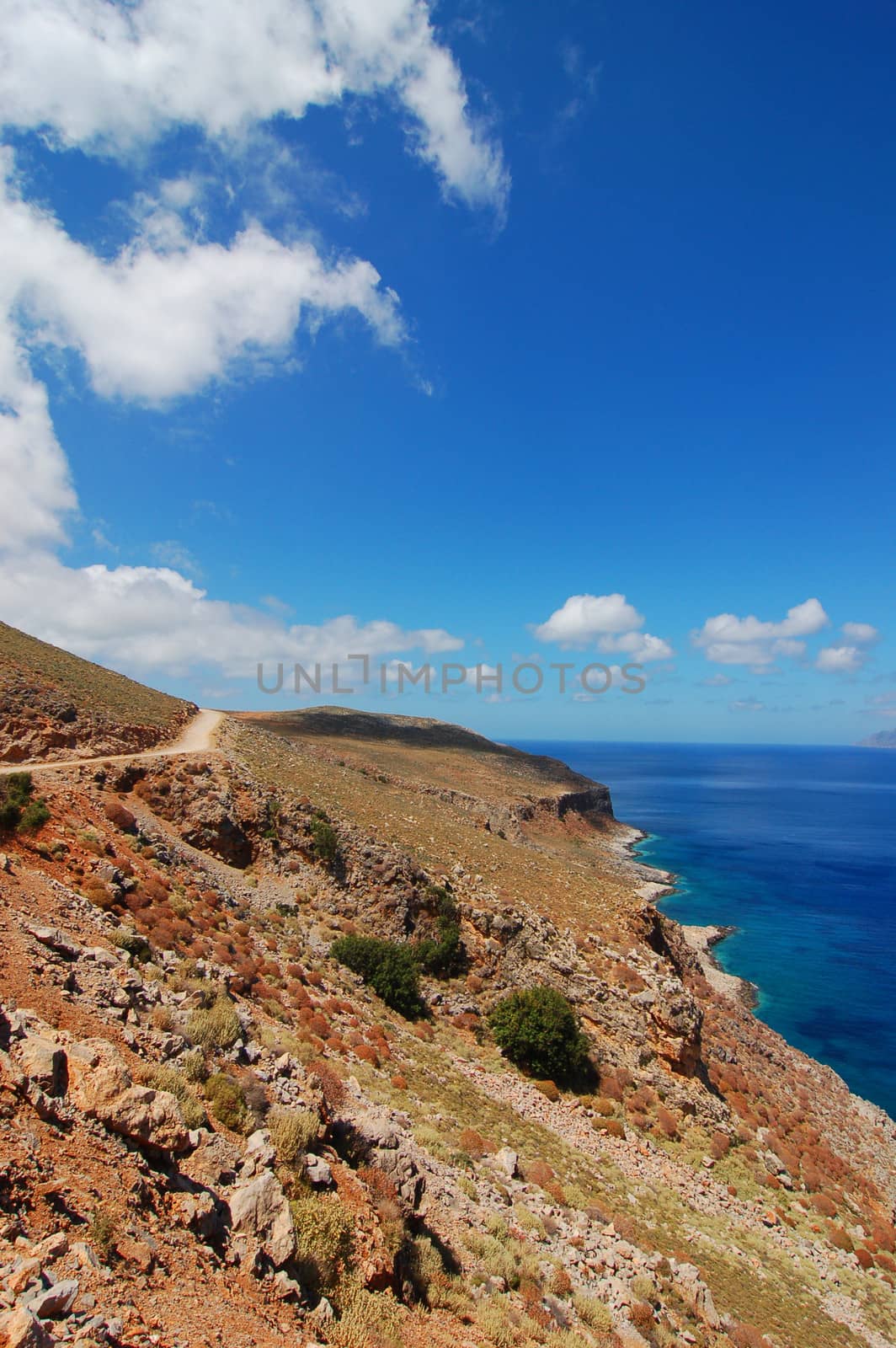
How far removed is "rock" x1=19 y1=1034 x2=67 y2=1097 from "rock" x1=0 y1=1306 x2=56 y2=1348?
10.1ft

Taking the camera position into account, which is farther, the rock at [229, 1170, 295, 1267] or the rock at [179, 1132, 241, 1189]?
the rock at [179, 1132, 241, 1189]

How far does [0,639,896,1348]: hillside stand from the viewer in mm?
7027

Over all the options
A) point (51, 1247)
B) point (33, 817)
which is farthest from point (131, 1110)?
point (33, 817)

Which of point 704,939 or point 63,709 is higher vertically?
point 63,709

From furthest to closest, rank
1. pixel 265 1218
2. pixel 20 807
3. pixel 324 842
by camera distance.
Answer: pixel 324 842
pixel 20 807
pixel 265 1218

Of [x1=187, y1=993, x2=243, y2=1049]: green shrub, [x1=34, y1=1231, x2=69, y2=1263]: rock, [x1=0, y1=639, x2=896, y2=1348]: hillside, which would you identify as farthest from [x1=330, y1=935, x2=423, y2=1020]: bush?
[x1=34, y1=1231, x2=69, y2=1263]: rock

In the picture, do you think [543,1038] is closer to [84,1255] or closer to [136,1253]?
[136,1253]

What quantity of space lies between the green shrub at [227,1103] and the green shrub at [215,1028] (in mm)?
1339

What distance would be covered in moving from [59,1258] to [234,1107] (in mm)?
4361

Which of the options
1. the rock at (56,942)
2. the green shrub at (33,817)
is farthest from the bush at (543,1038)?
the green shrub at (33,817)

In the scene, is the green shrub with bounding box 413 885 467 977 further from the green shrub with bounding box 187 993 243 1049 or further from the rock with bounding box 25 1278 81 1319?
the rock with bounding box 25 1278 81 1319

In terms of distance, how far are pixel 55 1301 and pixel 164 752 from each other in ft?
100.0

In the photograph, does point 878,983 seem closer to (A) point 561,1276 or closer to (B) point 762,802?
(A) point 561,1276

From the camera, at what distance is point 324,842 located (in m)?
28.9
